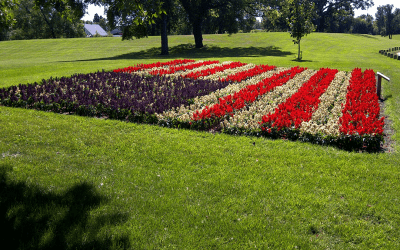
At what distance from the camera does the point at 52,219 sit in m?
3.83

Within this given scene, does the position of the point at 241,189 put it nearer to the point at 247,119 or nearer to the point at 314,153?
the point at 314,153

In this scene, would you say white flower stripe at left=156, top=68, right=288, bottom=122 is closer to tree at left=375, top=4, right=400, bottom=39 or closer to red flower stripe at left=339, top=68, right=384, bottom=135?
red flower stripe at left=339, top=68, right=384, bottom=135

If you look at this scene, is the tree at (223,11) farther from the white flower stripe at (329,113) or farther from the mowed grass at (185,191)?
the mowed grass at (185,191)

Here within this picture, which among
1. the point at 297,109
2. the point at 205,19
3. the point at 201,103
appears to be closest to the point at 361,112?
the point at 297,109

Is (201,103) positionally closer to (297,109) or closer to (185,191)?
(297,109)

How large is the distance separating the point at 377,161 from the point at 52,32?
74.7 metres

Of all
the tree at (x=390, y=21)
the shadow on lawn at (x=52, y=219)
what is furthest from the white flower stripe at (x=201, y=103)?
the tree at (x=390, y=21)

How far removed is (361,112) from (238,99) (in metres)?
3.77

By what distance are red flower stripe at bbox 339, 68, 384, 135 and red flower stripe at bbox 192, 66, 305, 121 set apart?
2.99 metres

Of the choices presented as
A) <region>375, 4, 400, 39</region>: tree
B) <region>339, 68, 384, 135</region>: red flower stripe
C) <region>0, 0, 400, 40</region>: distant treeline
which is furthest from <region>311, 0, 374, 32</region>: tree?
<region>339, 68, 384, 135</region>: red flower stripe

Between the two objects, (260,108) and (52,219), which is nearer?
(52,219)

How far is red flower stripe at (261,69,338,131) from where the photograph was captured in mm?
7282

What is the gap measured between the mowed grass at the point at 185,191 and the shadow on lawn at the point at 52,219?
1 cm

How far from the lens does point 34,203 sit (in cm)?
417
